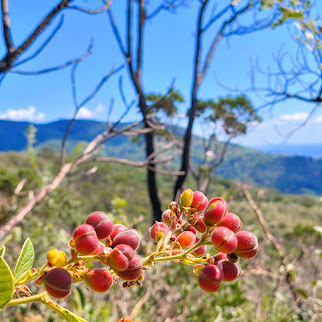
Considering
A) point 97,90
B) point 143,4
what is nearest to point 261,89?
point 97,90

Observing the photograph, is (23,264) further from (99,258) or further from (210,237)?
(210,237)

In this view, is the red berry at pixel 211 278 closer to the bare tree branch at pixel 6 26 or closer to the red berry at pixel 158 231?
the red berry at pixel 158 231

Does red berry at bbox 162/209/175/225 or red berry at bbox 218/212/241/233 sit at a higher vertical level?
red berry at bbox 218/212/241/233

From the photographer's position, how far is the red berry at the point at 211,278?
0.42 metres

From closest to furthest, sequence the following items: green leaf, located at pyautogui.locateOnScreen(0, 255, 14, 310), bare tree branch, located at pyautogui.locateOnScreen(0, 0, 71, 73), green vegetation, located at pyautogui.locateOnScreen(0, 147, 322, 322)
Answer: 1. green leaf, located at pyautogui.locateOnScreen(0, 255, 14, 310)
2. bare tree branch, located at pyautogui.locateOnScreen(0, 0, 71, 73)
3. green vegetation, located at pyautogui.locateOnScreen(0, 147, 322, 322)

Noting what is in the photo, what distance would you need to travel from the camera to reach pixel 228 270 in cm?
44

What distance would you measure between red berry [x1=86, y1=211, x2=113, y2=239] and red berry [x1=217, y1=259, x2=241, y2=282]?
0.53 feet

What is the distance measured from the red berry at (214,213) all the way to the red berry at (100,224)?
0.44 ft

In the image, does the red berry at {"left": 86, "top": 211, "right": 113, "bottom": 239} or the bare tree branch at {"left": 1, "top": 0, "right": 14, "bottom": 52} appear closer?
the red berry at {"left": 86, "top": 211, "right": 113, "bottom": 239}

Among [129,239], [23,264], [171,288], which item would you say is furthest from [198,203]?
[171,288]

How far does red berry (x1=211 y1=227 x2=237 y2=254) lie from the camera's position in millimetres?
413

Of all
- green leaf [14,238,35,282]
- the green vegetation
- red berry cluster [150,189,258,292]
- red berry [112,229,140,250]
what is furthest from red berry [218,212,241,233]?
the green vegetation

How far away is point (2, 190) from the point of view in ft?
22.0

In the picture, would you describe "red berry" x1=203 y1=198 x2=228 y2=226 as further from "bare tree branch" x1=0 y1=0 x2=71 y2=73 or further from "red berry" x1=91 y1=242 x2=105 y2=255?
"bare tree branch" x1=0 y1=0 x2=71 y2=73
